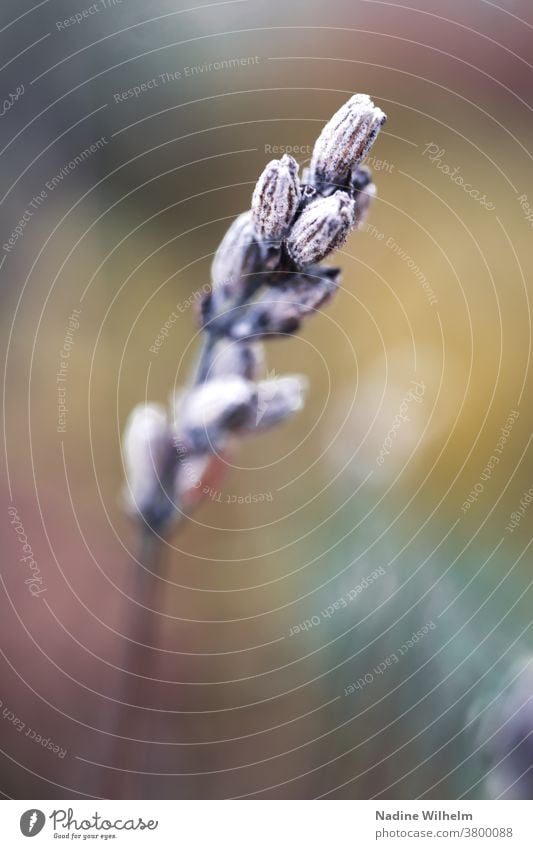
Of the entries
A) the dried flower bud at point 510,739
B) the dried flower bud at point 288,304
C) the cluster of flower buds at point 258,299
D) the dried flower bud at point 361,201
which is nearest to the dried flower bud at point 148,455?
the cluster of flower buds at point 258,299

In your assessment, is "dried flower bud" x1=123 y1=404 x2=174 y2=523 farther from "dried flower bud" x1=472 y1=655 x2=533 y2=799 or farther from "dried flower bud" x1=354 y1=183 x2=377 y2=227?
"dried flower bud" x1=472 y1=655 x2=533 y2=799

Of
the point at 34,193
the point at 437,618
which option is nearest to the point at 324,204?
the point at 437,618

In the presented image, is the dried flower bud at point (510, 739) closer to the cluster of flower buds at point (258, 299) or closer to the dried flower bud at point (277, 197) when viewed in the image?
the cluster of flower buds at point (258, 299)

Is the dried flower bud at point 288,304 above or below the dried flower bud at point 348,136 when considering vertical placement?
below

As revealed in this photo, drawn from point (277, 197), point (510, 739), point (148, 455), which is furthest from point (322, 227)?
point (510, 739)

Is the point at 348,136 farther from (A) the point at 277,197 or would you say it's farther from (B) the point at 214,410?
(B) the point at 214,410

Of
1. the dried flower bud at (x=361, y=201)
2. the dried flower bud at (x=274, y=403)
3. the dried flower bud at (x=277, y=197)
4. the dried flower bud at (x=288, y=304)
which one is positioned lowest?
the dried flower bud at (x=274, y=403)
